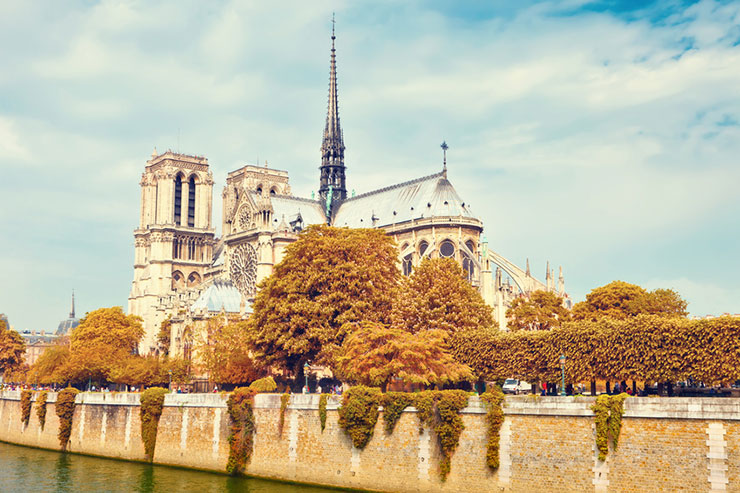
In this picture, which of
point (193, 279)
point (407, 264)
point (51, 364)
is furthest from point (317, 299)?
point (193, 279)

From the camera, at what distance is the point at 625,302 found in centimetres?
6419

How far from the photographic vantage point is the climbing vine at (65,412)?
189 feet

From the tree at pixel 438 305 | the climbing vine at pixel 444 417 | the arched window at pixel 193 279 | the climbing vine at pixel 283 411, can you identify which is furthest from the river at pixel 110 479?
the arched window at pixel 193 279

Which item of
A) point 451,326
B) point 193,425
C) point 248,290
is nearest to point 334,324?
point 451,326

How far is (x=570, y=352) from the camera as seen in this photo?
144ft

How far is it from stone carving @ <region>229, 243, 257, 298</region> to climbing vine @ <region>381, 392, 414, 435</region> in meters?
58.9

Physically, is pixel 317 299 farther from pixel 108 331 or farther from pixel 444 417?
pixel 108 331

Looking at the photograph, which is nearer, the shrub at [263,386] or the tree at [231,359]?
the shrub at [263,386]

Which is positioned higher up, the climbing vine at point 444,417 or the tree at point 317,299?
the tree at point 317,299

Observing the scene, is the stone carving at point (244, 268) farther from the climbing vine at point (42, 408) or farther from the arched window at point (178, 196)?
the climbing vine at point (42, 408)

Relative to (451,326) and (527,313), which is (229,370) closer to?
(451,326)

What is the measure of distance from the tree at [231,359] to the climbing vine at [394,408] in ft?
70.5

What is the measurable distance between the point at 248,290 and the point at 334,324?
4660 cm

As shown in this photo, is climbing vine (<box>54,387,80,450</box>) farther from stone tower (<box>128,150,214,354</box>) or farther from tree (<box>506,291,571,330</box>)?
stone tower (<box>128,150,214,354</box>)
